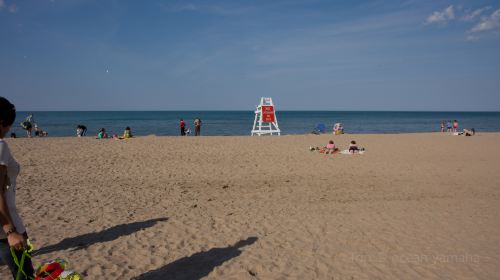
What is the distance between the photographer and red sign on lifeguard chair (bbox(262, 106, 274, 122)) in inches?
986

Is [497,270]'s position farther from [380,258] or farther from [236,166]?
[236,166]

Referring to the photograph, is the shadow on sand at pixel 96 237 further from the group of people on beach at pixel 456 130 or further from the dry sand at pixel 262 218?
the group of people on beach at pixel 456 130

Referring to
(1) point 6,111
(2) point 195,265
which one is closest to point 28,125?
(2) point 195,265

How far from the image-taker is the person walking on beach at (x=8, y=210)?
2.15 metres

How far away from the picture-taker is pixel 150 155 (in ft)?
44.5

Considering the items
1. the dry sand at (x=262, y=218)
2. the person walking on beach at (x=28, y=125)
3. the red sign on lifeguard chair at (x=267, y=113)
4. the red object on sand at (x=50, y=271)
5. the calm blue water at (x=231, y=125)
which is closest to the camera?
the red object on sand at (x=50, y=271)

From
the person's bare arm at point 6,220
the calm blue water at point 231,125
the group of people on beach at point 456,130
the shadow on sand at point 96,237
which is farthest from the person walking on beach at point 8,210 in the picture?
the calm blue water at point 231,125

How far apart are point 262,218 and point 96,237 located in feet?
9.32

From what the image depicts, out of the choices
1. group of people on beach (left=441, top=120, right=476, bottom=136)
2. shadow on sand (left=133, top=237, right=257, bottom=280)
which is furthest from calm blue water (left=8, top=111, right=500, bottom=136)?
shadow on sand (left=133, top=237, right=257, bottom=280)

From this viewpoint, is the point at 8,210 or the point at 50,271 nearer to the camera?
the point at 8,210

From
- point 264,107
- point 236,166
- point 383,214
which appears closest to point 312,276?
point 383,214

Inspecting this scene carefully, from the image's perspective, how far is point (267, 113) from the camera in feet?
82.4

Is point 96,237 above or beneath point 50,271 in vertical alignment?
beneath

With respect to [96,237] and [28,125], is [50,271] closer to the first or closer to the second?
[96,237]
